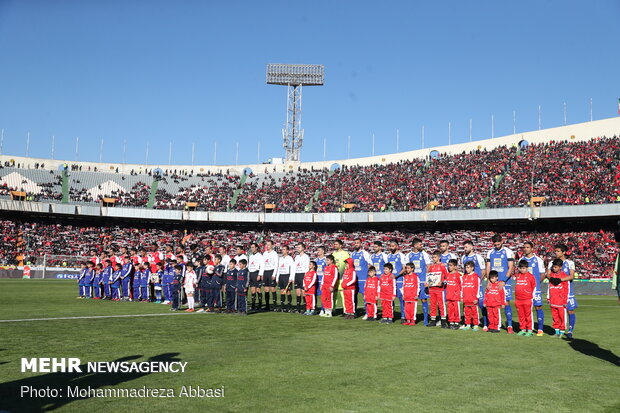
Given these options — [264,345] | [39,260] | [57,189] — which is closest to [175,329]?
[264,345]

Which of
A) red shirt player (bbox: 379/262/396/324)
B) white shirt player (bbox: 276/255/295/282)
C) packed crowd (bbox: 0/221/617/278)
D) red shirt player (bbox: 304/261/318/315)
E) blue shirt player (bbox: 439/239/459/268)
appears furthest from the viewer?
packed crowd (bbox: 0/221/617/278)

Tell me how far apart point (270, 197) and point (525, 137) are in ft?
90.7

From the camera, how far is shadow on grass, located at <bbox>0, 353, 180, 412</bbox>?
5.98 metres

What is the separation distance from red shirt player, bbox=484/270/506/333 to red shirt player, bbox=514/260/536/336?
1.39 ft

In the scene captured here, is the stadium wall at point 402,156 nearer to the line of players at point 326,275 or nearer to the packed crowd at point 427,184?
the packed crowd at point 427,184

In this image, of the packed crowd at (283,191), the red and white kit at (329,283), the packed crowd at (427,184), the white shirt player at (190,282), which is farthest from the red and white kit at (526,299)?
the packed crowd at (283,191)

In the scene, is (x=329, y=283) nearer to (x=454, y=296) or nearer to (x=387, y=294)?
(x=387, y=294)

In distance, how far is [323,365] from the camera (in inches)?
336

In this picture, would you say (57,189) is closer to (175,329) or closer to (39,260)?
(39,260)

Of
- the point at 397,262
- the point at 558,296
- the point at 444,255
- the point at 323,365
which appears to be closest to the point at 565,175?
the point at 397,262

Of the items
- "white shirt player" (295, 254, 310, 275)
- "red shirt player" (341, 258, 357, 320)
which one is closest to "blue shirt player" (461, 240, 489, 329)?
"red shirt player" (341, 258, 357, 320)

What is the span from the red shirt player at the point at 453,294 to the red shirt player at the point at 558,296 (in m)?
2.18

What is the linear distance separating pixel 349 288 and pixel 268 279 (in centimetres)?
320

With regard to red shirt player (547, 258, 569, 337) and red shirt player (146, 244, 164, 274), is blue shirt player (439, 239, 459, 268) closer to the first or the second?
red shirt player (547, 258, 569, 337)
